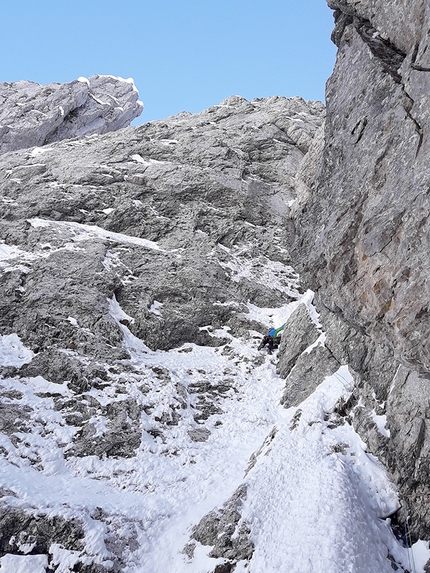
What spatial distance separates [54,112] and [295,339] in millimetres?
51414

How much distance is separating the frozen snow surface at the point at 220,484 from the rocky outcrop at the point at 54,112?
45.8m

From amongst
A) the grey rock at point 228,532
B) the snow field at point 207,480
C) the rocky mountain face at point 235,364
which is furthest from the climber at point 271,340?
the grey rock at point 228,532

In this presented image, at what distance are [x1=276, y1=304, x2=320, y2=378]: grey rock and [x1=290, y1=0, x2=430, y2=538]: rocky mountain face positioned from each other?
16.8ft

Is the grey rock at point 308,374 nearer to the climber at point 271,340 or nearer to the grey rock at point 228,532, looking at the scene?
the climber at point 271,340

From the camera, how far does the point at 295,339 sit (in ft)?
71.8

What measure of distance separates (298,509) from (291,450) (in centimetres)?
232

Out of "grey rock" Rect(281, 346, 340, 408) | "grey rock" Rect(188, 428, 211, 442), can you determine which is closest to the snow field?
"grey rock" Rect(188, 428, 211, 442)

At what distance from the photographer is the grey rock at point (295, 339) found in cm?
2128

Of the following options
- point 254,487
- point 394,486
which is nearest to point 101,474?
point 254,487

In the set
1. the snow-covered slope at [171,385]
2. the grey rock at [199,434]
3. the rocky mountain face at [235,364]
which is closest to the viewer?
the rocky mountain face at [235,364]

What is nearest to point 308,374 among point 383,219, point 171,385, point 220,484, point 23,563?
point 171,385

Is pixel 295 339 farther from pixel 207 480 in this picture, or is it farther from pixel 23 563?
pixel 23 563

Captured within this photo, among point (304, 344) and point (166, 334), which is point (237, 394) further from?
point (166, 334)

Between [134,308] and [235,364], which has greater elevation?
[235,364]
